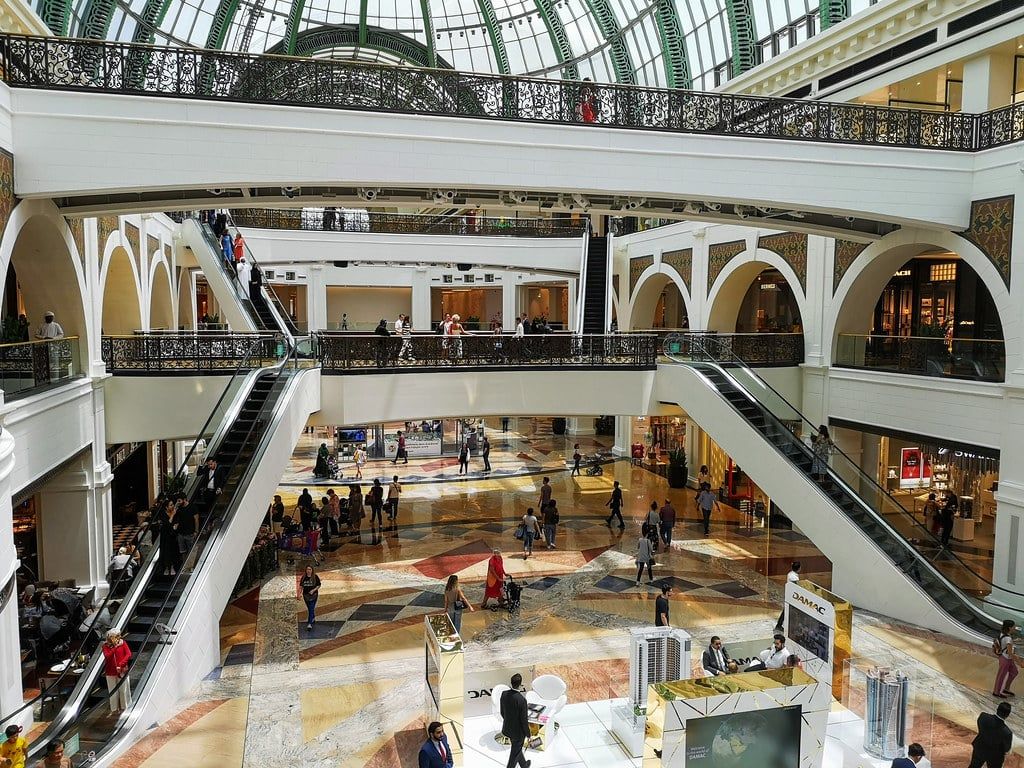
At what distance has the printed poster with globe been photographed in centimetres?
758

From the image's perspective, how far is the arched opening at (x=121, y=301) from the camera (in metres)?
17.9

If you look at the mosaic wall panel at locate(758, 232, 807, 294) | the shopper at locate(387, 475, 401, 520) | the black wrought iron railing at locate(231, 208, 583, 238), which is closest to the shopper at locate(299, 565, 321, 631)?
the shopper at locate(387, 475, 401, 520)

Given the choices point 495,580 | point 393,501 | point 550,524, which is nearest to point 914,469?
point 550,524

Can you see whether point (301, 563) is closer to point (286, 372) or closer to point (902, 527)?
point (286, 372)

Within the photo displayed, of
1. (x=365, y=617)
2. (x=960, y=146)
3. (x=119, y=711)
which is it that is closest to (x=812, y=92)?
(x=960, y=146)

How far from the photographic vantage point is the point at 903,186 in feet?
43.9

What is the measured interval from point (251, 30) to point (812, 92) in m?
20.4

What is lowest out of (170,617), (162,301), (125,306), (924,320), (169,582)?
(170,617)

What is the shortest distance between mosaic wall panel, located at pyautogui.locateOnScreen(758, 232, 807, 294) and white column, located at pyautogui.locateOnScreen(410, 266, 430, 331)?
17886 mm

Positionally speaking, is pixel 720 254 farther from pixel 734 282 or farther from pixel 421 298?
pixel 421 298

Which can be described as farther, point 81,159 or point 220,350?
point 220,350

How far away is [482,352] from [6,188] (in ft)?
30.2

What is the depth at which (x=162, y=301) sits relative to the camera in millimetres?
23438

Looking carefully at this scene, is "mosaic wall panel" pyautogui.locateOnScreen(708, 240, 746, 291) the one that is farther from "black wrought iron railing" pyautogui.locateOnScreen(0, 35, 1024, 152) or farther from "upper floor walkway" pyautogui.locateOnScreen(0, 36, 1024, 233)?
"black wrought iron railing" pyautogui.locateOnScreen(0, 35, 1024, 152)
